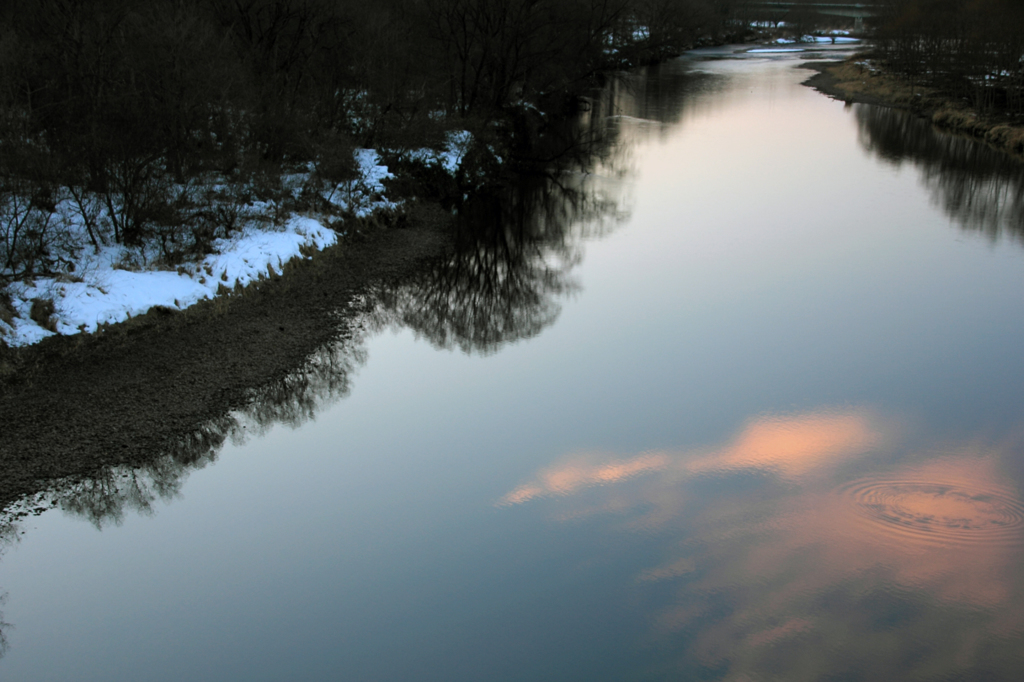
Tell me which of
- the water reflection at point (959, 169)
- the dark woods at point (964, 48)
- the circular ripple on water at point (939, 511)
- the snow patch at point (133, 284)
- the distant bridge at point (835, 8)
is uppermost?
the distant bridge at point (835, 8)

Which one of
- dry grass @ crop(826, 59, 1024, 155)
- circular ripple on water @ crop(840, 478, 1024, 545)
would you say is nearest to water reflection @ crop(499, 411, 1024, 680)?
circular ripple on water @ crop(840, 478, 1024, 545)

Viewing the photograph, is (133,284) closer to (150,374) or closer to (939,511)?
(150,374)

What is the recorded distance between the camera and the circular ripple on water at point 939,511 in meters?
9.27

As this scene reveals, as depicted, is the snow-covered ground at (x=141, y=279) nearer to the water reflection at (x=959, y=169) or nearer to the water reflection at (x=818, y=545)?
the water reflection at (x=818, y=545)

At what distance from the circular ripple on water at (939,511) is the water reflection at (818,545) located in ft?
0.07

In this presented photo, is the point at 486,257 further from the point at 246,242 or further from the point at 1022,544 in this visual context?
the point at 1022,544

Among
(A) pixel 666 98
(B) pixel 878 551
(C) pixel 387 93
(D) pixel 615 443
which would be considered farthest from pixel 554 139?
(B) pixel 878 551

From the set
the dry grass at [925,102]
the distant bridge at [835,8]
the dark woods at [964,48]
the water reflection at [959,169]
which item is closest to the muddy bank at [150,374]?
the water reflection at [959,169]

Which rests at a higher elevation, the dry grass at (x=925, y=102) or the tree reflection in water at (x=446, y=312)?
the dry grass at (x=925, y=102)

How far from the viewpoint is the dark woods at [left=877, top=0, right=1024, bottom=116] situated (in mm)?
35906

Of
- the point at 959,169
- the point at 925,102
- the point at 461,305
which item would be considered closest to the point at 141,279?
the point at 461,305

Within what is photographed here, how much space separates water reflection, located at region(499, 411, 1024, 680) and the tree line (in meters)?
10.2

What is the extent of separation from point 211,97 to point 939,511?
53.1 ft

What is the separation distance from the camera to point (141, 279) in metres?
14.4
